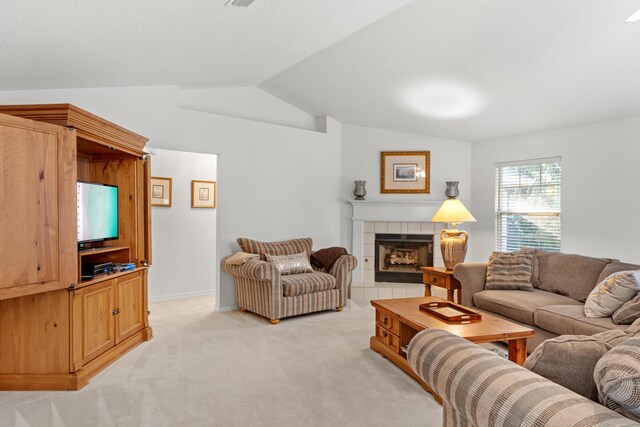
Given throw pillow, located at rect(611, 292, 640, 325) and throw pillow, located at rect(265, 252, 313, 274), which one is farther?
throw pillow, located at rect(265, 252, 313, 274)

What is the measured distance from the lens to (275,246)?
4.93 m

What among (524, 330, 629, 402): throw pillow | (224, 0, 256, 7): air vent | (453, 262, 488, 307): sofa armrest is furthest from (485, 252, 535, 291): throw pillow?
(224, 0, 256, 7): air vent

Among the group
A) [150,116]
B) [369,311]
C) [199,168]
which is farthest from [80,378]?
[199,168]

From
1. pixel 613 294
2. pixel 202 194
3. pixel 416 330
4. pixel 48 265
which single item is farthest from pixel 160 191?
pixel 613 294

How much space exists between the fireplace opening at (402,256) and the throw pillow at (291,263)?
1.59 metres

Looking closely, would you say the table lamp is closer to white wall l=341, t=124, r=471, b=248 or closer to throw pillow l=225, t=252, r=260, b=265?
white wall l=341, t=124, r=471, b=248

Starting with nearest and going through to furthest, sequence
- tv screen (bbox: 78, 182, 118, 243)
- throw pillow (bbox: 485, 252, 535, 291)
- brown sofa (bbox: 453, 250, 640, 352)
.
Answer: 1. brown sofa (bbox: 453, 250, 640, 352)
2. tv screen (bbox: 78, 182, 118, 243)
3. throw pillow (bbox: 485, 252, 535, 291)

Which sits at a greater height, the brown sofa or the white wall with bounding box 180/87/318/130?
the white wall with bounding box 180/87/318/130

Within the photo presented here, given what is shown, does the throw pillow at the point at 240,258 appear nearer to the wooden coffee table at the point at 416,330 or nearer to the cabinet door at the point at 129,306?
the cabinet door at the point at 129,306

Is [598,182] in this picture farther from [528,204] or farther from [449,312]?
[449,312]

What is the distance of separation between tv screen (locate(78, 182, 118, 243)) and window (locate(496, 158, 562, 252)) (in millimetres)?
4778

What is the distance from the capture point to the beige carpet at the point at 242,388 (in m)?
2.30

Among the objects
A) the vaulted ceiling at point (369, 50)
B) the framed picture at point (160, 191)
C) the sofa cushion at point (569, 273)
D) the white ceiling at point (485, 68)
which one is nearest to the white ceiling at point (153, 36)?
the vaulted ceiling at point (369, 50)

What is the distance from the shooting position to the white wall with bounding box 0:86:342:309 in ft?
13.5
